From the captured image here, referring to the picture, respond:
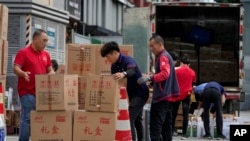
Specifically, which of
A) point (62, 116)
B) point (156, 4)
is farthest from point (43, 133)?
point (156, 4)

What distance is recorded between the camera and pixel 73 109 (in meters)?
11.6

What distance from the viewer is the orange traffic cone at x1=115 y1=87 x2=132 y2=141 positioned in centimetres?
1175

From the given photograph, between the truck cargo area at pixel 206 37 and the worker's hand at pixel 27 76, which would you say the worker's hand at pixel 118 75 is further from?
the truck cargo area at pixel 206 37

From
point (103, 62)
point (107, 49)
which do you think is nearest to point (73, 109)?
point (107, 49)

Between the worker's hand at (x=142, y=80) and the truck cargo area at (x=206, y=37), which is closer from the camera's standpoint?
the worker's hand at (x=142, y=80)

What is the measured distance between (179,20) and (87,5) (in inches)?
613

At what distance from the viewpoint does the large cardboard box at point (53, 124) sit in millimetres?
11539

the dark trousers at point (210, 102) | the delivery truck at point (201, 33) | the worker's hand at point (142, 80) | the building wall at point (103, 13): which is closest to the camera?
the worker's hand at point (142, 80)

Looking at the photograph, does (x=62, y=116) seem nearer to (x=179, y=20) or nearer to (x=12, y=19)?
(x=12, y=19)

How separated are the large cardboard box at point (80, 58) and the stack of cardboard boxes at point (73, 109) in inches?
56.6

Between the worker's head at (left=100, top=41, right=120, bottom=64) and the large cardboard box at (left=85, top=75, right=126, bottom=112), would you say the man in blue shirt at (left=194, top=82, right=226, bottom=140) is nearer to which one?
the worker's head at (left=100, top=41, right=120, bottom=64)

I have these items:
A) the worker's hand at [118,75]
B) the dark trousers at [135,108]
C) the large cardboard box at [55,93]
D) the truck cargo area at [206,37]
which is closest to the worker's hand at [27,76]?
the large cardboard box at [55,93]

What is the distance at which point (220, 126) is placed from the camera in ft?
58.4

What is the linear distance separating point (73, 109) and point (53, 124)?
13.5 inches
